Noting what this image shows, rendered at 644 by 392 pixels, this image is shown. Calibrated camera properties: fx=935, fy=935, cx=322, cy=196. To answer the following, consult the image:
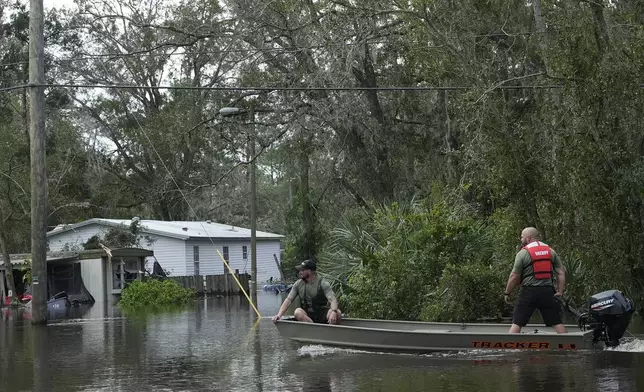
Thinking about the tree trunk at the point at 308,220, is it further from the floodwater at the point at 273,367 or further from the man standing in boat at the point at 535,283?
the man standing in boat at the point at 535,283

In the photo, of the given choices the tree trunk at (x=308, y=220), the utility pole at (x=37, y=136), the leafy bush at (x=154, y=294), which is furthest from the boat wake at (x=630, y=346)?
the tree trunk at (x=308, y=220)

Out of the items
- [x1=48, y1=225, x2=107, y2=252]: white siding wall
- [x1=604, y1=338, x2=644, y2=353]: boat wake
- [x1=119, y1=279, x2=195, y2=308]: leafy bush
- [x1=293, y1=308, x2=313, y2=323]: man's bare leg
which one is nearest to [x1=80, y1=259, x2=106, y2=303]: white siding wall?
[x1=119, y1=279, x2=195, y2=308]: leafy bush

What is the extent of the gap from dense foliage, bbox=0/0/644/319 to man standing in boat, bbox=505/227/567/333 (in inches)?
164

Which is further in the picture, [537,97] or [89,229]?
[89,229]

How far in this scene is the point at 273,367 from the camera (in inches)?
546

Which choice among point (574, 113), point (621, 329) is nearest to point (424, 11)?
point (574, 113)

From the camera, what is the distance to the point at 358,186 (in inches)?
1319

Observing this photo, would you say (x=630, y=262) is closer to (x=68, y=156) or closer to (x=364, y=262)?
(x=364, y=262)

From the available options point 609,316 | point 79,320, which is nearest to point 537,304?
point 609,316

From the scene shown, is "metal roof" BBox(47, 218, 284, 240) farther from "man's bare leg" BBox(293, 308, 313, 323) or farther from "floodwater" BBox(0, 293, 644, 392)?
"man's bare leg" BBox(293, 308, 313, 323)

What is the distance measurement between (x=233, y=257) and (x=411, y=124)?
2153 centimetres

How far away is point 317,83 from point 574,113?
12075 mm

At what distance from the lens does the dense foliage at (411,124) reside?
1770 cm

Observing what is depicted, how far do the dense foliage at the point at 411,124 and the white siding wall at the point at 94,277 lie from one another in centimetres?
458
